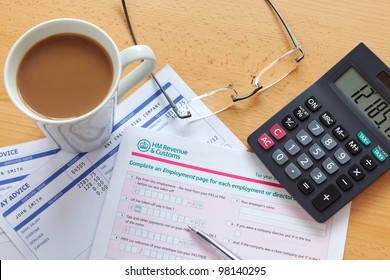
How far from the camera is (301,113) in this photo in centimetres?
56

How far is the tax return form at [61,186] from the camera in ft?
1.79

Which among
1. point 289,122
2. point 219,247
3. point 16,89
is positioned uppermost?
point 16,89

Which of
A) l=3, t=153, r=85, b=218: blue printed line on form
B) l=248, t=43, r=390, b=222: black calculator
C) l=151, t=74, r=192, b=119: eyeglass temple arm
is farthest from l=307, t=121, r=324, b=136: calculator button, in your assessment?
l=3, t=153, r=85, b=218: blue printed line on form

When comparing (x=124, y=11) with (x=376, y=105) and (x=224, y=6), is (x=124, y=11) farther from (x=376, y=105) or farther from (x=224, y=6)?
(x=376, y=105)

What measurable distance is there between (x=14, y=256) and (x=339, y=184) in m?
0.39

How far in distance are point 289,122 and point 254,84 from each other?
0.07 m

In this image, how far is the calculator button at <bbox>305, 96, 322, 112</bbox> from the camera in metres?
0.56

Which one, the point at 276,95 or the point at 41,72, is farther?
the point at 276,95

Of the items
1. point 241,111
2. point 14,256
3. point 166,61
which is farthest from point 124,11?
point 14,256

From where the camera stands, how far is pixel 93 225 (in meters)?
0.55

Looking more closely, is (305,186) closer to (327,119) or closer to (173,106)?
(327,119)

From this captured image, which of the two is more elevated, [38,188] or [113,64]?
[113,64]

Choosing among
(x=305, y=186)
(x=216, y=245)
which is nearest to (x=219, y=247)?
(x=216, y=245)

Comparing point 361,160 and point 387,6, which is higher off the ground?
point 387,6
